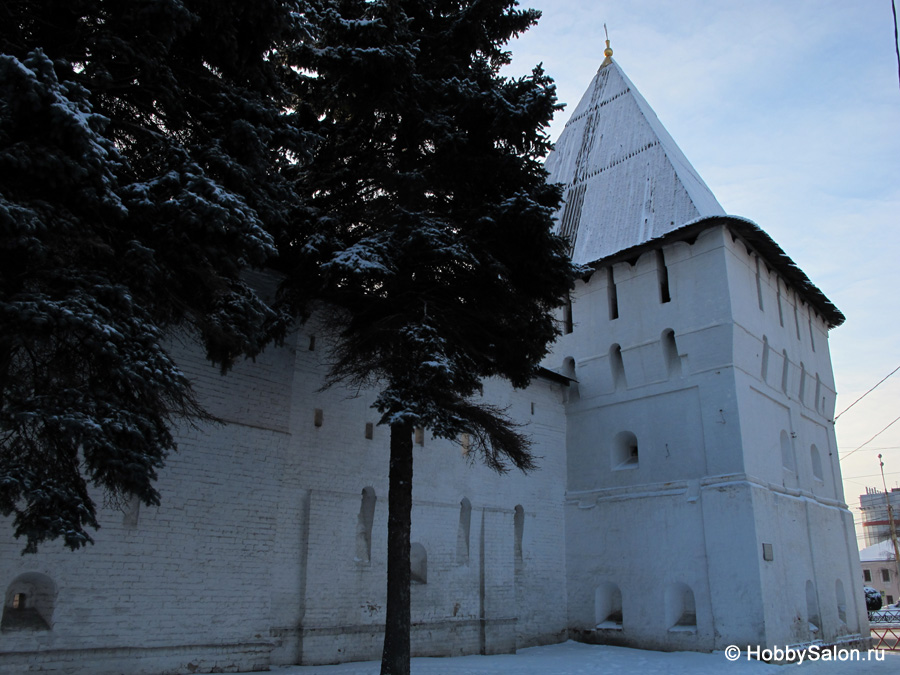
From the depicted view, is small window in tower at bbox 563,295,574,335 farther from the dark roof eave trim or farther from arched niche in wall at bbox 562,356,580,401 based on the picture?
the dark roof eave trim

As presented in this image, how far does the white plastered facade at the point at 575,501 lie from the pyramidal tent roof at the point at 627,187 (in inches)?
3.3

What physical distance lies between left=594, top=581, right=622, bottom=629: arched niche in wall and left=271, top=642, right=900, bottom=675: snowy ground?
1347 mm

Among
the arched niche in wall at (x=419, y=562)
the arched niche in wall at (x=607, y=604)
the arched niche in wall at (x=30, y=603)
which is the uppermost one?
the arched niche in wall at (x=419, y=562)

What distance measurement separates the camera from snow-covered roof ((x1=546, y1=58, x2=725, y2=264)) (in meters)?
17.5

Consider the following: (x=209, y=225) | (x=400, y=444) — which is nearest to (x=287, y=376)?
(x=400, y=444)

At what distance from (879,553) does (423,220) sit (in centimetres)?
5528

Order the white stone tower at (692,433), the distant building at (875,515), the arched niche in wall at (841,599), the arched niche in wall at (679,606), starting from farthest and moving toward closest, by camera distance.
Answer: the distant building at (875,515)
the arched niche in wall at (841,599)
the arched niche in wall at (679,606)
the white stone tower at (692,433)

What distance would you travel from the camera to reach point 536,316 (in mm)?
10148

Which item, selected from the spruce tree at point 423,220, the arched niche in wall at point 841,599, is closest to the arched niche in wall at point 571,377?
the arched niche in wall at point 841,599

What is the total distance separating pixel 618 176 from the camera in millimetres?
19562

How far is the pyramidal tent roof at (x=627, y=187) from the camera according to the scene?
55.8 feet

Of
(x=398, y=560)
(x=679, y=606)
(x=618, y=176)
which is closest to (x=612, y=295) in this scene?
(x=618, y=176)

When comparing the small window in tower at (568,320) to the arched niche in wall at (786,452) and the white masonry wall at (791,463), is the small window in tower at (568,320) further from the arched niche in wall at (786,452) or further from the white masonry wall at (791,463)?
the arched niche in wall at (786,452)

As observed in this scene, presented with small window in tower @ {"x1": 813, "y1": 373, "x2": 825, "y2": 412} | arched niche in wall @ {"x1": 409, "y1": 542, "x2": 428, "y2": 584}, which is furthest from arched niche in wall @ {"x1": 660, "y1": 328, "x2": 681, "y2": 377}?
arched niche in wall @ {"x1": 409, "y1": 542, "x2": 428, "y2": 584}
